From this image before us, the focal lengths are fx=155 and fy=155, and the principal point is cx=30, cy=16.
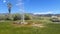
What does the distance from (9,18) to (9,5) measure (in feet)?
34.6

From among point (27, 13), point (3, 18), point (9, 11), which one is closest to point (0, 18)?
point (3, 18)

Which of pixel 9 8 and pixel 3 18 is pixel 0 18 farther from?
pixel 9 8

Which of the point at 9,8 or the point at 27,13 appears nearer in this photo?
the point at 27,13

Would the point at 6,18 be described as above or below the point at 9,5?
below

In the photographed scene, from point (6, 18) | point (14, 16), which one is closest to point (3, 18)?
point (6, 18)

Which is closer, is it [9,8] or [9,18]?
[9,18]

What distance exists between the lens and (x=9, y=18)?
1982 inches

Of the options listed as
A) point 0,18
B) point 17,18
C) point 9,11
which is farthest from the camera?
point 9,11

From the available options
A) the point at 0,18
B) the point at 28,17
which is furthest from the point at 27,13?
the point at 0,18

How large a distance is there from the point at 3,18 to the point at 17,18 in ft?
18.1

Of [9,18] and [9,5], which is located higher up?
[9,5]

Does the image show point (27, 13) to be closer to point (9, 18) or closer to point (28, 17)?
point (28, 17)

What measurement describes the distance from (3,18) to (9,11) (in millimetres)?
5786

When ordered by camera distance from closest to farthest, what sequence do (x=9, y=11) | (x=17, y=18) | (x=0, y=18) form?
(x=17, y=18) < (x=0, y=18) < (x=9, y=11)
